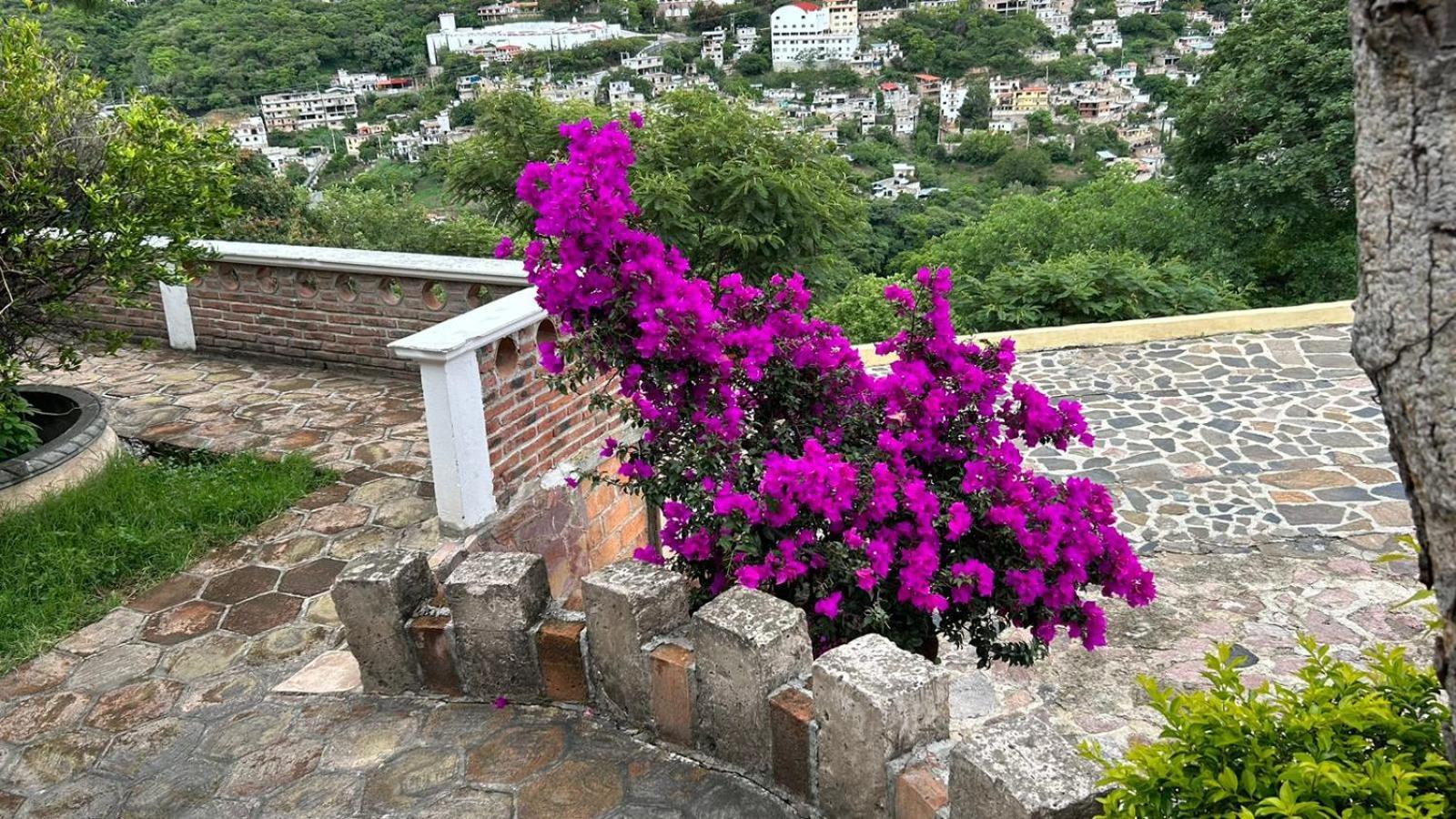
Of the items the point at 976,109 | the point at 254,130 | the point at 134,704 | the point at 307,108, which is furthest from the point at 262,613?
the point at 976,109

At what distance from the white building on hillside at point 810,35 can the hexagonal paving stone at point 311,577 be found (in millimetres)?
72462

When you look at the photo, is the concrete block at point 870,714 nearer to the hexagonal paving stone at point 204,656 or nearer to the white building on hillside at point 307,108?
the hexagonal paving stone at point 204,656

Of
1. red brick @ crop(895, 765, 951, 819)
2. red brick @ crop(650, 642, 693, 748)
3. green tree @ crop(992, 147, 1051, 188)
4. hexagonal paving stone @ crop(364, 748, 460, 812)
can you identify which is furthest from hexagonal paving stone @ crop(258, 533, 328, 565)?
green tree @ crop(992, 147, 1051, 188)

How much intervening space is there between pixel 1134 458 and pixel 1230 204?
8.15 metres

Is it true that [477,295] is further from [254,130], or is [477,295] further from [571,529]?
[254,130]

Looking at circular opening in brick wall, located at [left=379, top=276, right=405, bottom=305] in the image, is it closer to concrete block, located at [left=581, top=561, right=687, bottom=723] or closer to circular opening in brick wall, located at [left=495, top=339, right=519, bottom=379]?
circular opening in brick wall, located at [left=495, top=339, right=519, bottom=379]

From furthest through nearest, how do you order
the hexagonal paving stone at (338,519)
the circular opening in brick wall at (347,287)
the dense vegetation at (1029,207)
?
the dense vegetation at (1029,207), the circular opening in brick wall at (347,287), the hexagonal paving stone at (338,519)

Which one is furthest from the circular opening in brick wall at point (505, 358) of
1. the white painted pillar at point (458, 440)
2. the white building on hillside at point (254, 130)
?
the white building on hillside at point (254, 130)

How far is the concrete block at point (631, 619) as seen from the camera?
269 centimetres

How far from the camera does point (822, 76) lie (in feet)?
220

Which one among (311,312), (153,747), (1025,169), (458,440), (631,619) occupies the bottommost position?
(1025,169)

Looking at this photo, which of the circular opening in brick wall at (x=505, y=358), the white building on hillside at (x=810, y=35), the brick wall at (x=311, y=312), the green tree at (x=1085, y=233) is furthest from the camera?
the white building on hillside at (x=810, y=35)

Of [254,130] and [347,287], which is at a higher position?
[254,130]

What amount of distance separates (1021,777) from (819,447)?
1.02 metres
